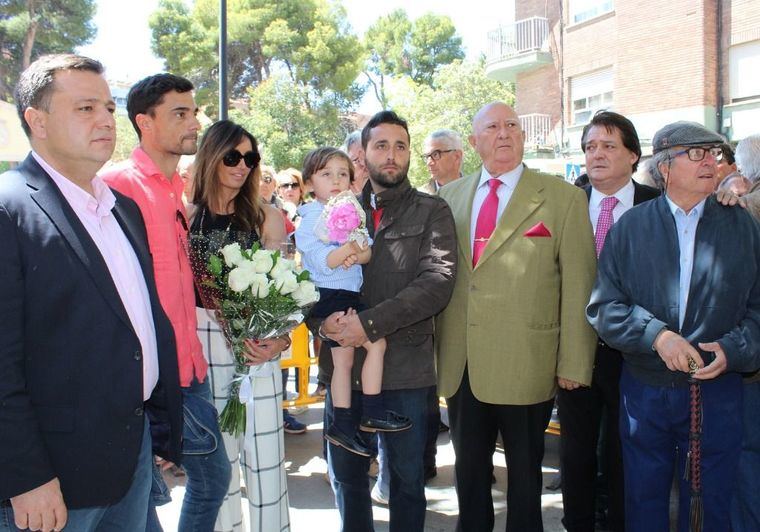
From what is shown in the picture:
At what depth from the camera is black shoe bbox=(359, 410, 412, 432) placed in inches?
138

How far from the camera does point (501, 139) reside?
3.94 metres

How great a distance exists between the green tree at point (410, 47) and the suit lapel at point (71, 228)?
162 feet

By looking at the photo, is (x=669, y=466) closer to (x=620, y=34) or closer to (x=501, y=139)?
(x=501, y=139)

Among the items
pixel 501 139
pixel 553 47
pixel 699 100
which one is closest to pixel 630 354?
pixel 501 139

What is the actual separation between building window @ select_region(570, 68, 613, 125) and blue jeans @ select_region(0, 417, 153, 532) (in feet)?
66.4

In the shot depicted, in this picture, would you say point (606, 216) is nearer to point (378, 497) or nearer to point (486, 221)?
point (486, 221)

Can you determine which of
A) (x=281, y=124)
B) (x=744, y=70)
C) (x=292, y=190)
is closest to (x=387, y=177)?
(x=292, y=190)

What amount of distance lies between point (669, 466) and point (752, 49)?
1698 centimetres

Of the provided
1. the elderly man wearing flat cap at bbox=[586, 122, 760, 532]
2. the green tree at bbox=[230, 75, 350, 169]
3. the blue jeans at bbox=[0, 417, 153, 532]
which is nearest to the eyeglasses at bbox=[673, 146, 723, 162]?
the elderly man wearing flat cap at bbox=[586, 122, 760, 532]

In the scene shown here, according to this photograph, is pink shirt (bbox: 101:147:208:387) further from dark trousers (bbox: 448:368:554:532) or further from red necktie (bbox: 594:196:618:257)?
red necktie (bbox: 594:196:618:257)

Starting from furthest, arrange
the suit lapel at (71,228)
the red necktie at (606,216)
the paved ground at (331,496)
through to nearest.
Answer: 1. the paved ground at (331,496)
2. the red necktie at (606,216)
3. the suit lapel at (71,228)

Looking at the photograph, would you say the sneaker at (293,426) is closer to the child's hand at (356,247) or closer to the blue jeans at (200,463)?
the blue jeans at (200,463)

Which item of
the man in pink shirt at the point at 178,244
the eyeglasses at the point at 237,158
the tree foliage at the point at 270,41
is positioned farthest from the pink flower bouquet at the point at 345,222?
the tree foliage at the point at 270,41

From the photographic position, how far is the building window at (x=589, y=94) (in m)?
20.8
